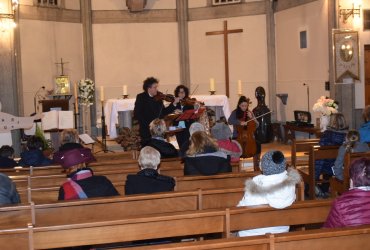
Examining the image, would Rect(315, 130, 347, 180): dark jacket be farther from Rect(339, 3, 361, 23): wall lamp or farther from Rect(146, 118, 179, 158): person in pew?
Rect(339, 3, 361, 23): wall lamp

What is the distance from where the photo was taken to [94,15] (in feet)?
50.9

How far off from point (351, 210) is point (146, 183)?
1.82 m

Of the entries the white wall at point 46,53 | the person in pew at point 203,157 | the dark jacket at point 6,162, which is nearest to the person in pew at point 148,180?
the person in pew at point 203,157

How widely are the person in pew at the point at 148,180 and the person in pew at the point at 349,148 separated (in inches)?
104

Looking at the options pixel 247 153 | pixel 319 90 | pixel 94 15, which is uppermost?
pixel 94 15

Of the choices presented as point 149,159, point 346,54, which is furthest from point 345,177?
point 346,54

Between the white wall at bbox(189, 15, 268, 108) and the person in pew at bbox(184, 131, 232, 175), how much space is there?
31.9ft

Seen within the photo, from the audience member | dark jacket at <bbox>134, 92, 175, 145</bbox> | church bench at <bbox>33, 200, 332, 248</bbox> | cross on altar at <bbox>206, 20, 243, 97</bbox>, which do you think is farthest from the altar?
church bench at <bbox>33, 200, 332, 248</bbox>

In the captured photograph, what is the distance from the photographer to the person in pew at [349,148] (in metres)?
6.51

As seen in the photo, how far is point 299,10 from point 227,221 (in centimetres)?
1102

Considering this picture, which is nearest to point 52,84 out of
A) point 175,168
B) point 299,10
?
point 299,10

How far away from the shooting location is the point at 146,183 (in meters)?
4.74

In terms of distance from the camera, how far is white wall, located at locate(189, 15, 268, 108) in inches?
598

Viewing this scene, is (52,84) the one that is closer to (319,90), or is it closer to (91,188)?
(319,90)
